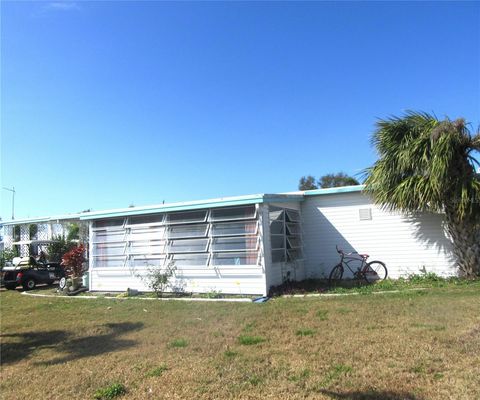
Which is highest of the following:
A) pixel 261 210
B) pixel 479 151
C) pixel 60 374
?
pixel 479 151

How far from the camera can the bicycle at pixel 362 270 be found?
503 inches

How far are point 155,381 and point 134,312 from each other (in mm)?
5148

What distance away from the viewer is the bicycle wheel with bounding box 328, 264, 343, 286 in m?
12.9

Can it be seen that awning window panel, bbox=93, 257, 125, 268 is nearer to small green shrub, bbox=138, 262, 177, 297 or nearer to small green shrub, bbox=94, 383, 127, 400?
small green shrub, bbox=138, 262, 177, 297

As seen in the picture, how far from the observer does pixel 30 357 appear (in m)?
6.92

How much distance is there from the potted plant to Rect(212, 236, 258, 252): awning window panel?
6.25m

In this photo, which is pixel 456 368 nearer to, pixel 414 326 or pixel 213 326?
pixel 414 326

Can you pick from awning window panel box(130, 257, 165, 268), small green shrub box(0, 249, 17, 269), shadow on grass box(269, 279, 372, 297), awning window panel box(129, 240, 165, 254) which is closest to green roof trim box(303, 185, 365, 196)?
shadow on grass box(269, 279, 372, 297)

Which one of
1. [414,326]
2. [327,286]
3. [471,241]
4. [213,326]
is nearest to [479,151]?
[471,241]

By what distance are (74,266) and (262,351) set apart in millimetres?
11703

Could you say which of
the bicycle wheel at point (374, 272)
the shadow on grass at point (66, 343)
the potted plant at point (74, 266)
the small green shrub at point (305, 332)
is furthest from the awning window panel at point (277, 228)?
the potted plant at point (74, 266)

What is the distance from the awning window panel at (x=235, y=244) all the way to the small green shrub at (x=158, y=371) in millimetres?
6163

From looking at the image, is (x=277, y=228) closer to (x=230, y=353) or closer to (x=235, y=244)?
(x=235, y=244)

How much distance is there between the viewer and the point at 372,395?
4.19 metres
